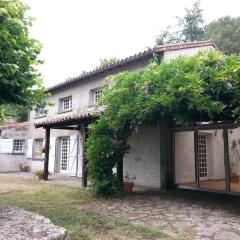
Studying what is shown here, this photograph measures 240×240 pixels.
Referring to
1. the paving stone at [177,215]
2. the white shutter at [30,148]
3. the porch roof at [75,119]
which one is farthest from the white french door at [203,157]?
the white shutter at [30,148]

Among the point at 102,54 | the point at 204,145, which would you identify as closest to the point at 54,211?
the point at 204,145

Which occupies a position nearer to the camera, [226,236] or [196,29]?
[226,236]

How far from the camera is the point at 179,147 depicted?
1262 centimetres

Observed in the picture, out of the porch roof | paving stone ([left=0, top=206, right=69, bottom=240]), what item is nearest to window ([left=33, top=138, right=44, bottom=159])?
the porch roof

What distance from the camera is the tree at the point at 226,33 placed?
102 feet

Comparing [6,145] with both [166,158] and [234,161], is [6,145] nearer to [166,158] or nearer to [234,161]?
[166,158]

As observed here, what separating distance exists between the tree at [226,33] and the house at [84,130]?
17377mm

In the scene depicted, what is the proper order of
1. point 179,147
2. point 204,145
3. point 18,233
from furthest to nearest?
point 204,145 < point 179,147 < point 18,233

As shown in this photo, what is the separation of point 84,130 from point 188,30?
26.5m

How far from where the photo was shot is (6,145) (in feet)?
68.8

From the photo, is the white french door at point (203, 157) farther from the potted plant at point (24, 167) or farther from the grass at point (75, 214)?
the potted plant at point (24, 167)

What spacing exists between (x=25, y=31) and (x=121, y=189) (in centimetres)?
631

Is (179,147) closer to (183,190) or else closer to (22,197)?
(183,190)

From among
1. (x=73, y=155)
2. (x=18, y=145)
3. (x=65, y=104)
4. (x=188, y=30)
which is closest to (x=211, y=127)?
(x=73, y=155)
